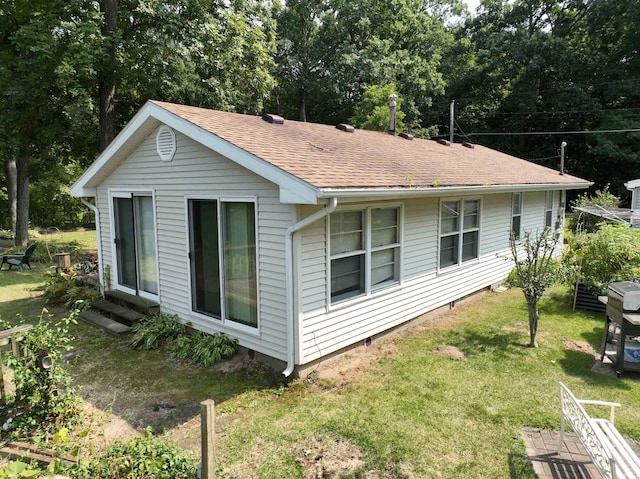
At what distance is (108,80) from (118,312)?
823 cm

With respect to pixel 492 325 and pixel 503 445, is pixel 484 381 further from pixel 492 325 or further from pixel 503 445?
pixel 492 325

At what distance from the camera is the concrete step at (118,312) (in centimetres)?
750

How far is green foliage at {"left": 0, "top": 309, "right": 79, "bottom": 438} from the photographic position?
4.02 meters

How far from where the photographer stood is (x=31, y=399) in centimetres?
407

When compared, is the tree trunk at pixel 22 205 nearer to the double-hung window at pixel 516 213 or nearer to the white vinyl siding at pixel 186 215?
the white vinyl siding at pixel 186 215

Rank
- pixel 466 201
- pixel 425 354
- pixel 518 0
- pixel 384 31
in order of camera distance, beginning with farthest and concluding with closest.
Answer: pixel 518 0 < pixel 384 31 < pixel 466 201 < pixel 425 354

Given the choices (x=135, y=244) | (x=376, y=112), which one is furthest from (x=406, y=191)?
(x=376, y=112)

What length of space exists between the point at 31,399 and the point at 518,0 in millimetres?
38630

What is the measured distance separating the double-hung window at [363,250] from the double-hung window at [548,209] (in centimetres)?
771

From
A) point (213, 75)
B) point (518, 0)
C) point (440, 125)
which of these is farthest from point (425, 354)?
point (518, 0)

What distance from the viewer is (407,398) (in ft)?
16.4

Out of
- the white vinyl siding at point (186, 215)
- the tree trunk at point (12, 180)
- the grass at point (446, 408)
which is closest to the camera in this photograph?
the grass at point (446, 408)

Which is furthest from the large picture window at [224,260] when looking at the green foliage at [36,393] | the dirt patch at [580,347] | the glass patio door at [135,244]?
the dirt patch at [580,347]

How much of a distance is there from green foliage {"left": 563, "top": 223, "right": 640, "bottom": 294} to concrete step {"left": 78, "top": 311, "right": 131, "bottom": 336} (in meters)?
7.95
